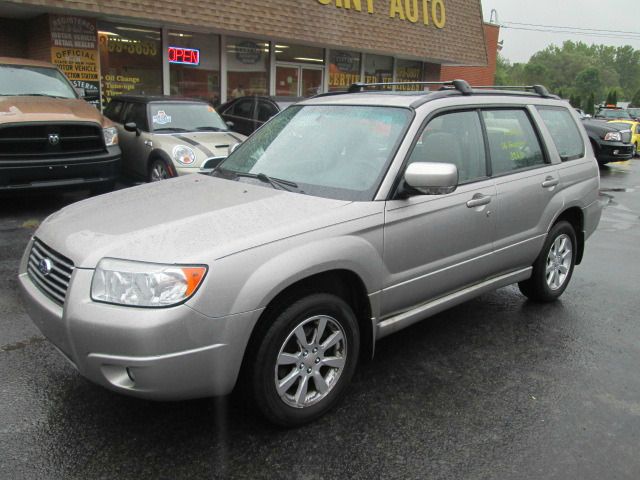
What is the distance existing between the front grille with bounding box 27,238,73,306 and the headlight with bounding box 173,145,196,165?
4985 millimetres

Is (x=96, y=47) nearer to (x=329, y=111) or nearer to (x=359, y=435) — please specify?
(x=329, y=111)

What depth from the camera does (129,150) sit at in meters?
9.19

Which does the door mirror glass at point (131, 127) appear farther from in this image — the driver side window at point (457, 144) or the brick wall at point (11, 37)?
the driver side window at point (457, 144)

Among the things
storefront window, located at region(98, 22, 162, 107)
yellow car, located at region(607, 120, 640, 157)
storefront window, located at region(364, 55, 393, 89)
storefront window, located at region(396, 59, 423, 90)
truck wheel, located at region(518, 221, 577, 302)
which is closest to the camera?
truck wheel, located at region(518, 221, 577, 302)

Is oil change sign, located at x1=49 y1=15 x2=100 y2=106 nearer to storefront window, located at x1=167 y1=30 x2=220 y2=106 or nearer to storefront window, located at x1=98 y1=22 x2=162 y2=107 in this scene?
storefront window, located at x1=98 y1=22 x2=162 y2=107

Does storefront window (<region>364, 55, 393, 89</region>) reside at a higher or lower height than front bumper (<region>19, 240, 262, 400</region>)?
higher

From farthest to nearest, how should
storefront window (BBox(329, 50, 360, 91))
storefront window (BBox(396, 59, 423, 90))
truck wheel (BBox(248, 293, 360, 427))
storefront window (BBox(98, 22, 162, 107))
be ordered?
1. storefront window (BBox(396, 59, 423, 90))
2. storefront window (BBox(329, 50, 360, 91))
3. storefront window (BBox(98, 22, 162, 107))
4. truck wheel (BBox(248, 293, 360, 427))

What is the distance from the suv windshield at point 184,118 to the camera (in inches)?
355

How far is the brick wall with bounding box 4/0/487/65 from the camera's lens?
1086cm

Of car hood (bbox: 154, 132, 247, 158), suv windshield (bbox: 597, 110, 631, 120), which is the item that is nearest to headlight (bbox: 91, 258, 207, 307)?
car hood (bbox: 154, 132, 247, 158)

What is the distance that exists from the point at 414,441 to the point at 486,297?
2.58m

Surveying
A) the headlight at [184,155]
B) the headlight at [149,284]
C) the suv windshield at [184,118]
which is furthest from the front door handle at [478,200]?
the suv windshield at [184,118]

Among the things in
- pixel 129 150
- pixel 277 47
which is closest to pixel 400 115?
pixel 129 150

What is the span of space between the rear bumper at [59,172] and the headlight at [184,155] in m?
0.79
